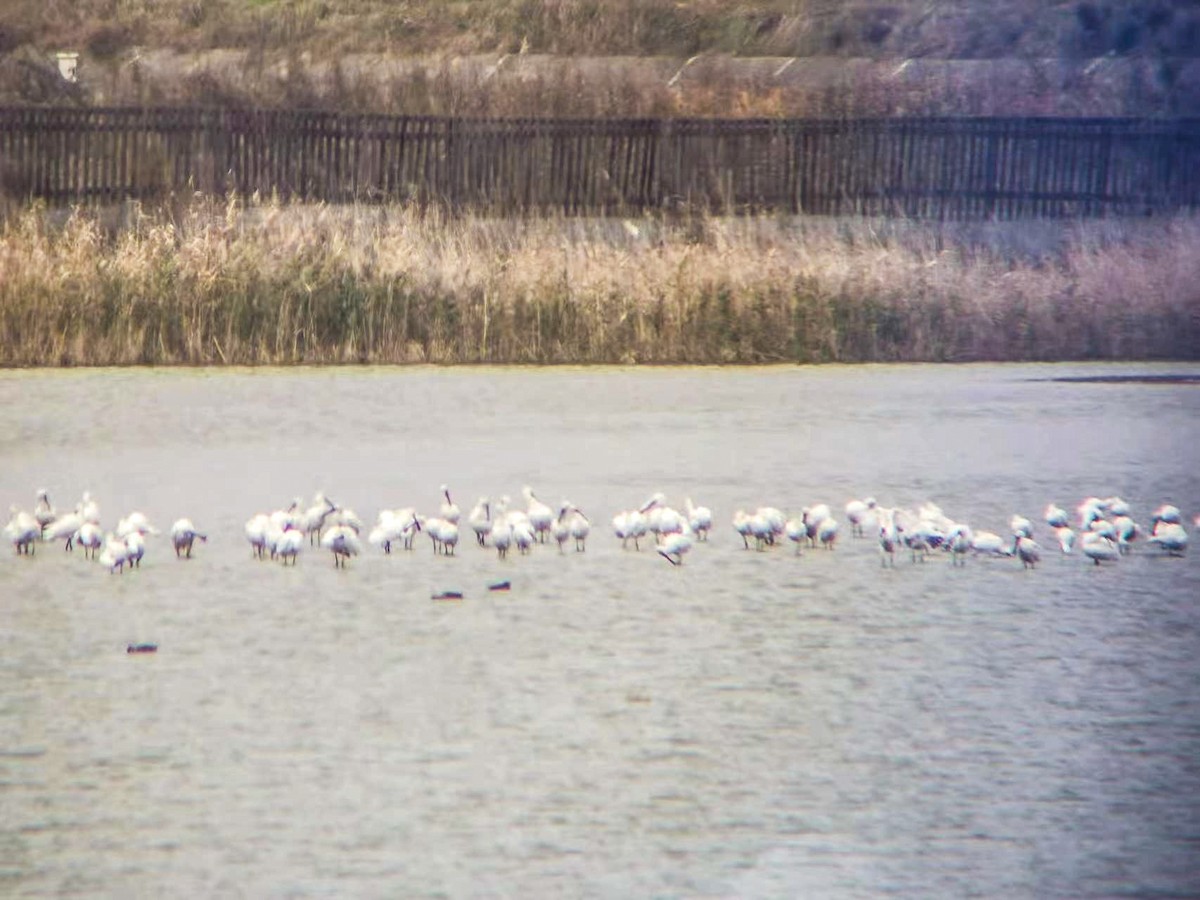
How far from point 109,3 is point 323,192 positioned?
21694 mm

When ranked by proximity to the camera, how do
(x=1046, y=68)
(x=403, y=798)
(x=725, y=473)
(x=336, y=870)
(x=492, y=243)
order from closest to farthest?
(x=336, y=870) < (x=403, y=798) < (x=725, y=473) < (x=492, y=243) < (x=1046, y=68)

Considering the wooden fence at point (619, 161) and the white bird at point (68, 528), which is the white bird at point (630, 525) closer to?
the white bird at point (68, 528)

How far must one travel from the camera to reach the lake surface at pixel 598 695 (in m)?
5.20

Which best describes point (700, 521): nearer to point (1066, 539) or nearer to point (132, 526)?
point (1066, 539)

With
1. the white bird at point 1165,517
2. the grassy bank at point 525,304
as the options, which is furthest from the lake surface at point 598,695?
the grassy bank at point 525,304

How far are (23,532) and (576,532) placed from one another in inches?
93.9

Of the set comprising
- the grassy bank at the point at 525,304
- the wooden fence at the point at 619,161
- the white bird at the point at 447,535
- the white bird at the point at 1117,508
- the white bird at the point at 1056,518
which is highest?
the wooden fence at the point at 619,161

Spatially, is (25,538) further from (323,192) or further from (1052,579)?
(323,192)

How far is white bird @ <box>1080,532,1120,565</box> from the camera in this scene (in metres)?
9.52

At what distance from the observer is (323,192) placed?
3144 cm

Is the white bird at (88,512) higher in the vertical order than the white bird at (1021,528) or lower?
lower

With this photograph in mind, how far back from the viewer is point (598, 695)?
22.6ft

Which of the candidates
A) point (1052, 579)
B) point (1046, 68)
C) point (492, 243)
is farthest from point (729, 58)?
point (1052, 579)

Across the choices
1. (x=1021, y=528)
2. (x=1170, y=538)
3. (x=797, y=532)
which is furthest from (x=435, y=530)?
(x=1170, y=538)
